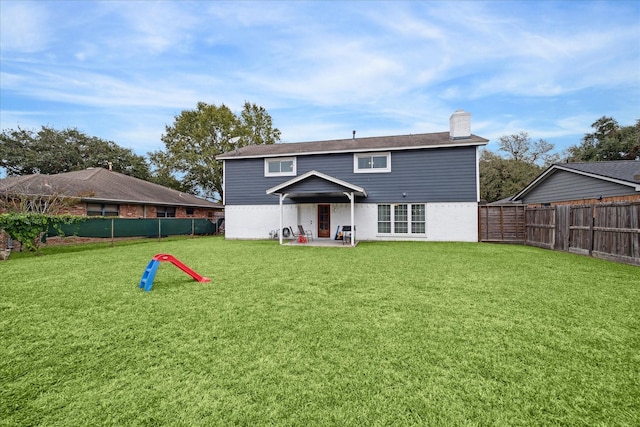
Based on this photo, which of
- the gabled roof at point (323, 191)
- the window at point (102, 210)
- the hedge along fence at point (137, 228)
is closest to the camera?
the gabled roof at point (323, 191)

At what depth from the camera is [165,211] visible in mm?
22062

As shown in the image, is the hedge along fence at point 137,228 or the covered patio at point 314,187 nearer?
the covered patio at point 314,187

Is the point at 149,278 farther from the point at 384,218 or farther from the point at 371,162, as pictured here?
the point at 371,162

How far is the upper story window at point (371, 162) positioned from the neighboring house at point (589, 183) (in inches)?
343

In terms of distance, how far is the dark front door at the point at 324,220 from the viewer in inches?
612

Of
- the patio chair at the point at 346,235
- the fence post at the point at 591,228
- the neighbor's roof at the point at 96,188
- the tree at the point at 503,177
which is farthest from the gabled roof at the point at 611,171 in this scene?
the neighbor's roof at the point at 96,188

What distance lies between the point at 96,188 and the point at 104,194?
1.08 m

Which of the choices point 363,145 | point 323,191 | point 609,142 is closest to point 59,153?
point 323,191

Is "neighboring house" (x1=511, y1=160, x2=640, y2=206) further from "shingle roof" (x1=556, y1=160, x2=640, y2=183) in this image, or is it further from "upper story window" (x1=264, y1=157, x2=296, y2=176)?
"upper story window" (x1=264, y1=157, x2=296, y2=176)

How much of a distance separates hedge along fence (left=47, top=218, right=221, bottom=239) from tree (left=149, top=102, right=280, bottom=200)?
1093 cm

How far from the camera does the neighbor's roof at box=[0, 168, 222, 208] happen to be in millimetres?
15414

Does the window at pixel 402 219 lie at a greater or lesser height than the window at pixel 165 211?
lesser

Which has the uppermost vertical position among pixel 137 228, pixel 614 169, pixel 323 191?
pixel 614 169

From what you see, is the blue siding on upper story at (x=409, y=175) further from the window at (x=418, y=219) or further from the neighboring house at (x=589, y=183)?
the neighboring house at (x=589, y=183)
